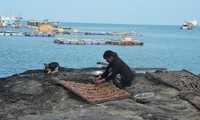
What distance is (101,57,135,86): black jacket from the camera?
9.34 m

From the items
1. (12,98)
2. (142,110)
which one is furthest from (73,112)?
(12,98)

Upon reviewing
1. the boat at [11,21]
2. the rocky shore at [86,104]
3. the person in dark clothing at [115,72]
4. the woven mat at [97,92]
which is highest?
the person in dark clothing at [115,72]

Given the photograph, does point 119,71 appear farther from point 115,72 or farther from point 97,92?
point 97,92

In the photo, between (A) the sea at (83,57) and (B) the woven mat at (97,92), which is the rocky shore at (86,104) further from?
(A) the sea at (83,57)

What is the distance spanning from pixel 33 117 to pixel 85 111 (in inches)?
44.7

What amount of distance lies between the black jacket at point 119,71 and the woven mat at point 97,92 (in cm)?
31

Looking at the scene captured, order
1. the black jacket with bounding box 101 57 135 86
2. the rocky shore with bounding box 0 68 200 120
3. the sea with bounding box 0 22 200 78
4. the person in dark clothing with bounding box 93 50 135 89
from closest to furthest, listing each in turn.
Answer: the rocky shore with bounding box 0 68 200 120, the person in dark clothing with bounding box 93 50 135 89, the black jacket with bounding box 101 57 135 86, the sea with bounding box 0 22 200 78

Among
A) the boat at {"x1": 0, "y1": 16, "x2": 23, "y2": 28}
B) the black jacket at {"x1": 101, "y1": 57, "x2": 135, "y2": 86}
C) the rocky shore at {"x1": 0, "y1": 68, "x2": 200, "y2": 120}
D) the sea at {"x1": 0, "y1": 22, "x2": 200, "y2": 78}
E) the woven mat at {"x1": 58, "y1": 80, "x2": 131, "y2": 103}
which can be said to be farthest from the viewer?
the boat at {"x1": 0, "y1": 16, "x2": 23, "y2": 28}

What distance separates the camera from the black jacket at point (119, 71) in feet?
30.6

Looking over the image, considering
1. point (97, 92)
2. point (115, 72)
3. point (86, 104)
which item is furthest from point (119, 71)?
point (86, 104)

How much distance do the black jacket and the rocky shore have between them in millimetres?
503

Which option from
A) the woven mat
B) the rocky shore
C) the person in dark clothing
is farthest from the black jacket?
the rocky shore

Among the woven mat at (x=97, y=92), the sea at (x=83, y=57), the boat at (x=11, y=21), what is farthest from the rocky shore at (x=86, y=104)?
the boat at (x=11, y=21)

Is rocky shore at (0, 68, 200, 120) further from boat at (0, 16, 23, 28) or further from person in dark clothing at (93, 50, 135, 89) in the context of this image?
boat at (0, 16, 23, 28)
